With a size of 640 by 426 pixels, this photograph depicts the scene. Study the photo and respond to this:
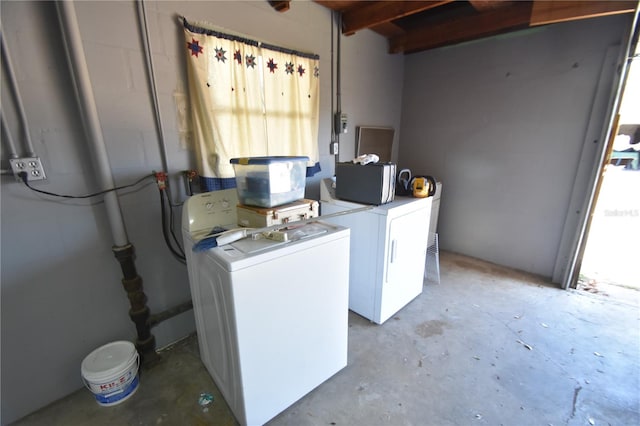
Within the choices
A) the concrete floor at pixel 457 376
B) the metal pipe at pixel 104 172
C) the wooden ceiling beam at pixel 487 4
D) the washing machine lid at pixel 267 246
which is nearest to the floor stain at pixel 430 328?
the concrete floor at pixel 457 376

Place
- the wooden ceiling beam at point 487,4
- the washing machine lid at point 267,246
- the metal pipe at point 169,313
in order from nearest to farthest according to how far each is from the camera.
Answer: the washing machine lid at point 267,246 < the metal pipe at point 169,313 < the wooden ceiling beam at point 487,4

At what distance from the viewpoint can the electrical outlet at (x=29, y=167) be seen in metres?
1.20

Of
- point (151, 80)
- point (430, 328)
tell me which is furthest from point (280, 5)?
point (430, 328)

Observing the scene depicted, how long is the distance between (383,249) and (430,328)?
0.76 meters

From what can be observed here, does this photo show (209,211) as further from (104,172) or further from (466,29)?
(466,29)

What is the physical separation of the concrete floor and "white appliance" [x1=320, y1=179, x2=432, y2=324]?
18 cm

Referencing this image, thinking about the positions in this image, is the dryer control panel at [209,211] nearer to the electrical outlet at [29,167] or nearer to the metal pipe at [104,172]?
the metal pipe at [104,172]

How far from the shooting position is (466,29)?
2.56m

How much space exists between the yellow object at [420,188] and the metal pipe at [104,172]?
201 centimetres

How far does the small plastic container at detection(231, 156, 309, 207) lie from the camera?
1.31 metres

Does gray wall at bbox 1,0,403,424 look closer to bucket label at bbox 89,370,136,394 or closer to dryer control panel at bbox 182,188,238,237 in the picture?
bucket label at bbox 89,370,136,394

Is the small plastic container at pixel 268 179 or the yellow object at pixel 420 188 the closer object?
the small plastic container at pixel 268 179

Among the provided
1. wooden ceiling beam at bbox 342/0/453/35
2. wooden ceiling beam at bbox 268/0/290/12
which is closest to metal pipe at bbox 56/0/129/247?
wooden ceiling beam at bbox 268/0/290/12

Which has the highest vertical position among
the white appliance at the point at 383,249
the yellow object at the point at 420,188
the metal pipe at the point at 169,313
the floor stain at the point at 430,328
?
the yellow object at the point at 420,188
